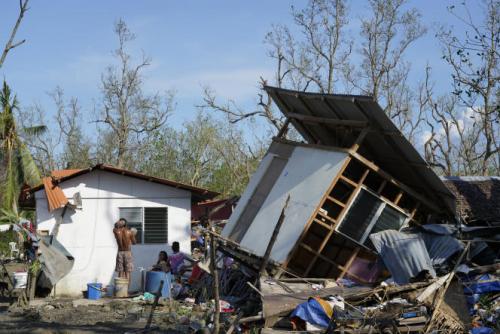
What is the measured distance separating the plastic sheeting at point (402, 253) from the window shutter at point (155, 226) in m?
7.43

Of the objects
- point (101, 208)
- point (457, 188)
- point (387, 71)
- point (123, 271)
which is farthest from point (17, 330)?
point (387, 71)

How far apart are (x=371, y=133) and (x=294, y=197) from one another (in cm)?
203

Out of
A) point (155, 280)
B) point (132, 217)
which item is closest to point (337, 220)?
point (155, 280)

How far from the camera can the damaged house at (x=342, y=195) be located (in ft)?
45.4

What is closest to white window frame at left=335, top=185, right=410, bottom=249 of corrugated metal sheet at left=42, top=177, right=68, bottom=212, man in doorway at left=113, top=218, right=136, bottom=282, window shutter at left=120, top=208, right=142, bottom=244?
man in doorway at left=113, top=218, right=136, bottom=282

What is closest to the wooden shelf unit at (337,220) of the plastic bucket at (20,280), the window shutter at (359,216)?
the window shutter at (359,216)

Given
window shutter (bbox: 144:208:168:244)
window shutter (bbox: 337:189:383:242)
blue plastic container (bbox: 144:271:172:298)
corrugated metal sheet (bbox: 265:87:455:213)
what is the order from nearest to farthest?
corrugated metal sheet (bbox: 265:87:455:213)
window shutter (bbox: 337:189:383:242)
blue plastic container (bbox: 144:271:172:298)
window shutter (bbox: 144:208:168:244)

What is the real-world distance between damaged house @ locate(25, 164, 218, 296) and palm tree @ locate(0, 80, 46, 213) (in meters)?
9.39

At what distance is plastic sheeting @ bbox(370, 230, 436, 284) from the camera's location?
12688 mm

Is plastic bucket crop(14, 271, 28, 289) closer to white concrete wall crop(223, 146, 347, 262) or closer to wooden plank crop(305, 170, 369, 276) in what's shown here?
white concrete wall crop(223, 146, 347, 262)

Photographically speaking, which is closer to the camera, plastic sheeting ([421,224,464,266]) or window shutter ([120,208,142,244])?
plastic sheeting ([421,224,464,266])

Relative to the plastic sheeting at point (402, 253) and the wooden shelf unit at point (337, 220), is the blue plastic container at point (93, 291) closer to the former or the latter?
the wooden shelf unit at point (337, 220)

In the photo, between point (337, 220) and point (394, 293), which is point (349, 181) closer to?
point (337, 220)

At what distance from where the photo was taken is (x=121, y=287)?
17.5 m
